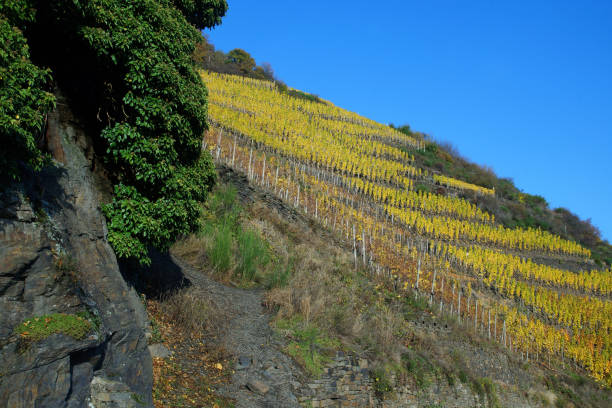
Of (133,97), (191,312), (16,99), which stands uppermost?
(133,97)

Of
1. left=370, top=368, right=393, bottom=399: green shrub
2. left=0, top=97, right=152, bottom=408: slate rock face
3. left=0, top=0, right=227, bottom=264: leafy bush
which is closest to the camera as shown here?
left=0, top=97, right=152, bottom=408: slate rock face

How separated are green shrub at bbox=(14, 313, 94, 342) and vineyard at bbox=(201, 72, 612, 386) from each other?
12802 millimetres

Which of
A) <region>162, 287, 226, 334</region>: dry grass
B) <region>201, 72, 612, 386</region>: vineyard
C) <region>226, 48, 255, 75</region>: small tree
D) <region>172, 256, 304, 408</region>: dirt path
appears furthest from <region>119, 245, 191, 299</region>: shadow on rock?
<region>226, 48, 255, 75</region>: small tree

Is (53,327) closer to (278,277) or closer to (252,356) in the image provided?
(252,356)

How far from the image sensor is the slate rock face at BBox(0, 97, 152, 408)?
5340mm

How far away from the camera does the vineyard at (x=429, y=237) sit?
2141cm

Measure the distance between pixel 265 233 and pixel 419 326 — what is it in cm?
650

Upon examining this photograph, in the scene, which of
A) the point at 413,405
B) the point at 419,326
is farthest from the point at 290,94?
the point at 413,405

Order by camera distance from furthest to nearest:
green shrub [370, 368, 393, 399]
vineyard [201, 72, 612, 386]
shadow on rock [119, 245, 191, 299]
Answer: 1. vineyard [201, 72, 612, 386]
2. green shrub [370, 368, 393, 399]
3. shadow on rock [119, 245, 191, 299]

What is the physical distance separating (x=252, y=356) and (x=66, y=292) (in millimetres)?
4640

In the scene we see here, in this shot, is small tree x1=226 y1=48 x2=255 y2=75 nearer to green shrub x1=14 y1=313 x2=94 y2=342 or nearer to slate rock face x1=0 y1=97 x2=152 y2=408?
slate rock face x1=0 y1=97 x2=152 y2=408

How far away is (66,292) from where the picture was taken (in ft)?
19.8

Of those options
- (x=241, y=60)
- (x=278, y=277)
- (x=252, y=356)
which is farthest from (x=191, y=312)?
(x=241, y=60)

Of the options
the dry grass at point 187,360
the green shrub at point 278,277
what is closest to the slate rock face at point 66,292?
the dry grass at point 187,360
